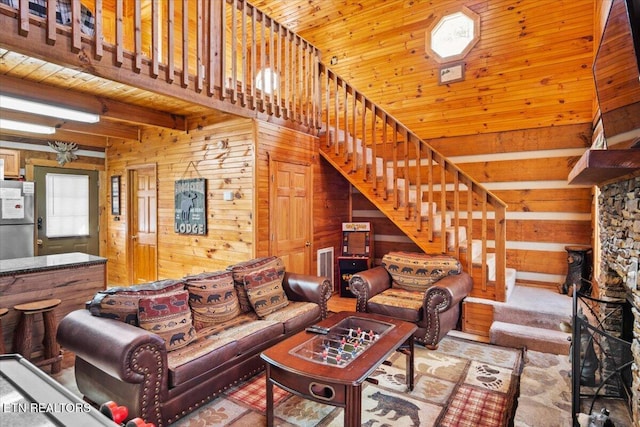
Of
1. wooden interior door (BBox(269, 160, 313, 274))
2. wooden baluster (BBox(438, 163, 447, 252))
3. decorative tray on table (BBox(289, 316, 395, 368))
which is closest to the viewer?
decorative tray on table (BBox(289, 316, 395, 368))

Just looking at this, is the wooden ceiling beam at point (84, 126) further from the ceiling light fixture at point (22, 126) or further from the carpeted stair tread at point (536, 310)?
the carpeted stair tread at point (536, 310)

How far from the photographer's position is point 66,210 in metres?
5.97

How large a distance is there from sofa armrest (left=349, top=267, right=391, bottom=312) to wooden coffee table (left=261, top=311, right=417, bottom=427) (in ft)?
3.06

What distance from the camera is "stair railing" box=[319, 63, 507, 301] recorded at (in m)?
3.89

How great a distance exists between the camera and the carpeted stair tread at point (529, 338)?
10.6ft

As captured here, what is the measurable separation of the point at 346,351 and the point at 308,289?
1371 mm

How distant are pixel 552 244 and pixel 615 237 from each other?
2.32m

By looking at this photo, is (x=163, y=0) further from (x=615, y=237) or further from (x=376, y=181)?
(x=615, y=237)

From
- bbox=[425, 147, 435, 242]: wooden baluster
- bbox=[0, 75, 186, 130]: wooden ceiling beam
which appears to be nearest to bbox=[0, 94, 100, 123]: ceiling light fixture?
bbox=[0, 75, 186, 130]: wooden ceiling beam

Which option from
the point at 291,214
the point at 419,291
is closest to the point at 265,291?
the point at 291,214

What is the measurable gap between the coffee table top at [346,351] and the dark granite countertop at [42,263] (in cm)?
234

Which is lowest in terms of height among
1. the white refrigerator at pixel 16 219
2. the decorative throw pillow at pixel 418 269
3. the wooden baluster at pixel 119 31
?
the decorative throw pillow at pixel 418 269

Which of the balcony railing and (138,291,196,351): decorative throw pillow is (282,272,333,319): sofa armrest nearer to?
(138,291,196,351): decorative throw pillow

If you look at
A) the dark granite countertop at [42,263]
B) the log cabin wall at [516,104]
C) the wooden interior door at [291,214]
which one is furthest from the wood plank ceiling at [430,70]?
the dark granite countertop at [42,263]
